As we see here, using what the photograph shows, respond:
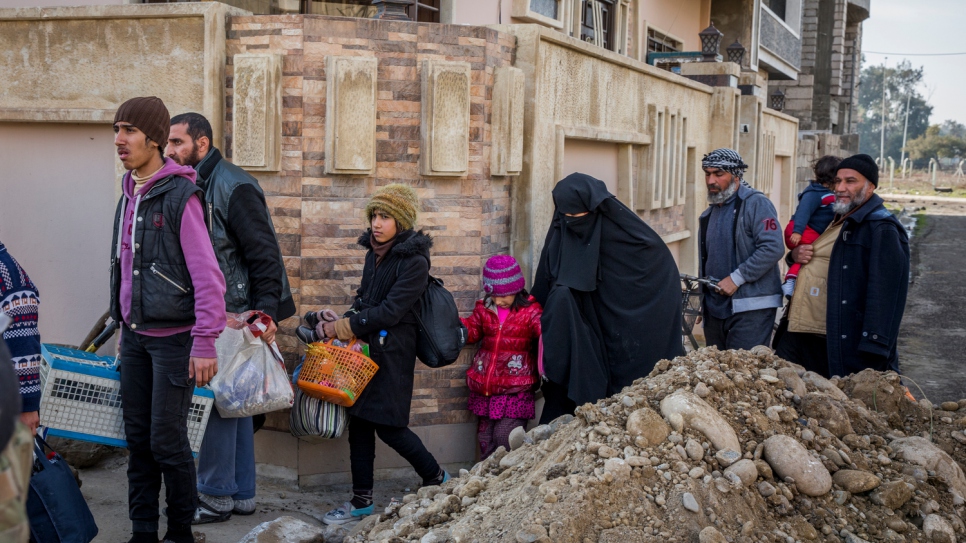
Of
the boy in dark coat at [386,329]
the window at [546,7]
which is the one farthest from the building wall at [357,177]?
the window at [546,7]

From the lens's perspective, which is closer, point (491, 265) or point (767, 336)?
point (491, 265)

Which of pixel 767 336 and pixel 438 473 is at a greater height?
→ pixel 767 336

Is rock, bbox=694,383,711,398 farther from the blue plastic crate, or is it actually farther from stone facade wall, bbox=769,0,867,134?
stone facade wall, bbox=769,0,867,134

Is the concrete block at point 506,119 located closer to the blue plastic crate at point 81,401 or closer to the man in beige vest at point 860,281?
the man in beige vest at point 860,281

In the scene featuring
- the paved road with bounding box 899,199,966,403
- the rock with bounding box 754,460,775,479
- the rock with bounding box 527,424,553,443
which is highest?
the rock with bounding box 754,460,775,479

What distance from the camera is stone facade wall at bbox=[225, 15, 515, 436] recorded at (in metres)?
5.27

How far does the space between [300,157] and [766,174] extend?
419 inches

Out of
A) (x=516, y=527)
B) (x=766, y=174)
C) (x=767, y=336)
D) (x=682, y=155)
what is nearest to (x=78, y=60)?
(x=516, y=527)

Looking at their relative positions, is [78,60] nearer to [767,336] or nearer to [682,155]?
[767,336]

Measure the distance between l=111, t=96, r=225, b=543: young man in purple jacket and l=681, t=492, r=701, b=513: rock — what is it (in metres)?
1.96

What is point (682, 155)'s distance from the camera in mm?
9609

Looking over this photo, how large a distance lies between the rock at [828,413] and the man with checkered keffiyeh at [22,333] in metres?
3.24

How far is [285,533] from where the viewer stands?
416cm

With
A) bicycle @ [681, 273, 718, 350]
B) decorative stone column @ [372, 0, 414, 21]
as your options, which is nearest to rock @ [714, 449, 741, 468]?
bicycle @ [681, 273, 718, 350]
